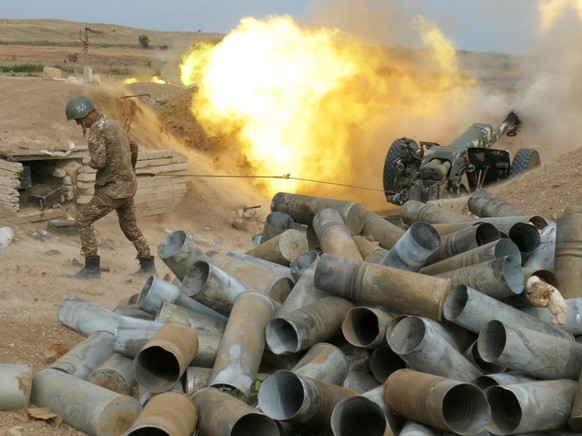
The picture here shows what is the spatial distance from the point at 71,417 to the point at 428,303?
230cm

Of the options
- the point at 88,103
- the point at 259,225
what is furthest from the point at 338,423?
the point at 259,225

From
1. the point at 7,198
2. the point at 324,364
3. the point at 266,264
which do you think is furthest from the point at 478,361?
the point at 7,198

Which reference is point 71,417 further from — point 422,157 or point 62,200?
point 422,157

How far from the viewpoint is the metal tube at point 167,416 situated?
418 cm

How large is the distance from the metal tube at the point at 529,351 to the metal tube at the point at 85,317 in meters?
2.83

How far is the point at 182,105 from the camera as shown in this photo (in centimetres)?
1662

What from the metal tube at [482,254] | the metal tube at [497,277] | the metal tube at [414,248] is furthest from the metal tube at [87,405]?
the metal tube at [482,254]

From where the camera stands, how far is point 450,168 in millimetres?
13328

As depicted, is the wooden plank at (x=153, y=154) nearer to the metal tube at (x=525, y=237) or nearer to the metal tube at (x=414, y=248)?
the metal tube at (x=414, y=248)

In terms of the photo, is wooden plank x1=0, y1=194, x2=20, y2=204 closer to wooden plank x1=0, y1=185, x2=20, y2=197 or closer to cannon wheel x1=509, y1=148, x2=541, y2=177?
wooden plank x1=0, y1=185, x2=20, y2=197

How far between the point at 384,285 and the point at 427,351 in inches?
29.3

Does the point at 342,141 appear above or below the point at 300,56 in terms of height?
below

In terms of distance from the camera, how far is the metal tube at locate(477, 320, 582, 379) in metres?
4.61

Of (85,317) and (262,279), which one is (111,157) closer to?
(85,317)
